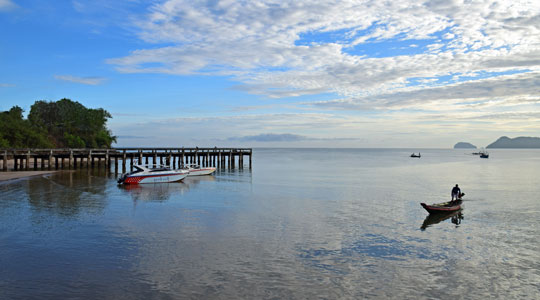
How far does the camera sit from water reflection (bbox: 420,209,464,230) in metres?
23.4

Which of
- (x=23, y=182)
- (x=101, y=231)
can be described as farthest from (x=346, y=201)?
(x=23, y=182)

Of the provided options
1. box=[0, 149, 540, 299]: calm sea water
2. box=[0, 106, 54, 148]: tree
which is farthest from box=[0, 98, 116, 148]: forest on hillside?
box=[0, 149, 540, 299]: calm sea water

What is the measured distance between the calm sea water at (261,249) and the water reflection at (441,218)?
74 mm

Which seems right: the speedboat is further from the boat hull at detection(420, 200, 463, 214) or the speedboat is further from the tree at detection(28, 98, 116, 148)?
the tree at detection(28, 98, 116, 148)

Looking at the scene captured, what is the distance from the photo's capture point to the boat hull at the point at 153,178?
4128 centimetres

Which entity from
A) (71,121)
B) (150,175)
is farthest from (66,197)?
(71,121)

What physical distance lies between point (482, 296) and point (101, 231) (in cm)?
1668

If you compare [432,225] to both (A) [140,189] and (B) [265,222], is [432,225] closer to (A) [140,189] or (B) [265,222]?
(B) [265,222]

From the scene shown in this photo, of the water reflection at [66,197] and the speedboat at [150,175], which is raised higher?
the speedboat at [150,175]

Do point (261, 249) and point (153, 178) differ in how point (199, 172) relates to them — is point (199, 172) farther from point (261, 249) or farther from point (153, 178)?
point (261, 249)

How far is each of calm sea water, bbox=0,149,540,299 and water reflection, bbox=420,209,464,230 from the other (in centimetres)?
7

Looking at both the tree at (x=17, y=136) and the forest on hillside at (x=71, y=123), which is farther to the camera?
the forest on hillside at (x=71, y=123)

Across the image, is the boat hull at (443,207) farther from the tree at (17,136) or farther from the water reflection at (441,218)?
the tree at (17,136)

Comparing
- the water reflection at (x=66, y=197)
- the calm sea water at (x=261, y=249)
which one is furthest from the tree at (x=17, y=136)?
the calm sea water at (x=261, y=249)
